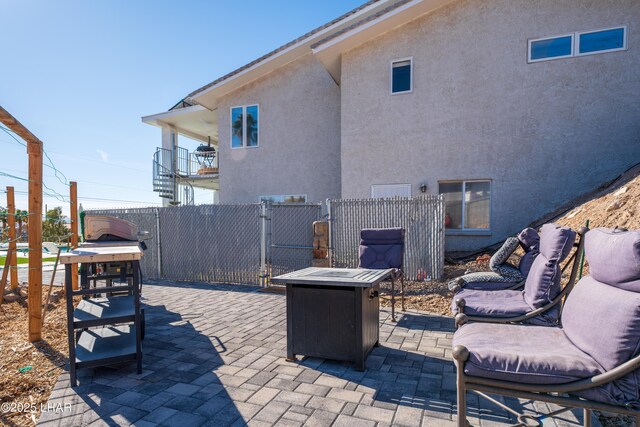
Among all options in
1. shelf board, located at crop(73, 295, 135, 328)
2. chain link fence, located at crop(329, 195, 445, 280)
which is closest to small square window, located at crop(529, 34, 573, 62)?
chain link fence, located at crop(329, 195, 445, 280)

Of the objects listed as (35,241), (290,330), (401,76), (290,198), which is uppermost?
(401,76)

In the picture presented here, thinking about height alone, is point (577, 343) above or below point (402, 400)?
above

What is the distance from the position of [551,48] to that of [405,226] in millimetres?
5417

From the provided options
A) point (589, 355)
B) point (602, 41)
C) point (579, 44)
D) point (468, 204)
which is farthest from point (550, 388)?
point (602, 41)

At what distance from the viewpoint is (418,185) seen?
345 inches

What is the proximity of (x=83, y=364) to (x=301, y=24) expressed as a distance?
429 inches

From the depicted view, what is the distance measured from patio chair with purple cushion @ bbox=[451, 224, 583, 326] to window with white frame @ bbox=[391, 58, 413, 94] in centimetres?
664

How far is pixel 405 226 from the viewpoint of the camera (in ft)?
23.6

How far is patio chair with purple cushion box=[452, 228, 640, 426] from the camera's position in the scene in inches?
67.8

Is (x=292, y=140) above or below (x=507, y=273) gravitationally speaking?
above

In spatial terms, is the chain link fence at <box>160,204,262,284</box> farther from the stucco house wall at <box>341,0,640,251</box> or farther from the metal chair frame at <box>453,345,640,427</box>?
the metal chair frame at <box>453,345,640,427</box>

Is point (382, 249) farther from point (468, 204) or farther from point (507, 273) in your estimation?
point (468, 204)

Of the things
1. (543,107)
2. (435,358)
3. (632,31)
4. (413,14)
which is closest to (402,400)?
(435,358)

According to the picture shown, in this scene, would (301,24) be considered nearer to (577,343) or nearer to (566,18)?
(566,18)
